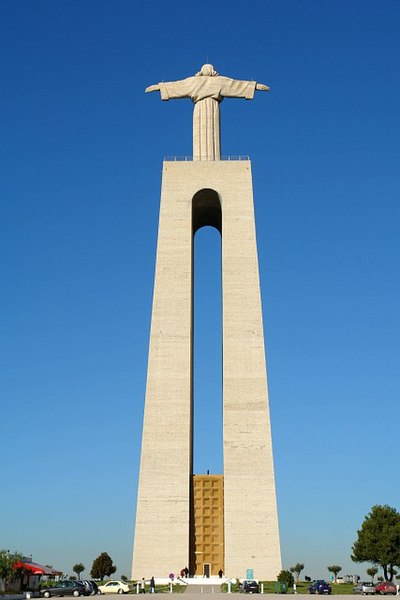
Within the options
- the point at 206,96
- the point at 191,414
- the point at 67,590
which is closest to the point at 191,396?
the point at 191,414

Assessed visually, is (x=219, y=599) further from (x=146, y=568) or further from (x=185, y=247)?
(x=185, y=247)

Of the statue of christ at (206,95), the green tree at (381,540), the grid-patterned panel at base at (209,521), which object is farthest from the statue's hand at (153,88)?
the green tree at (381,540)

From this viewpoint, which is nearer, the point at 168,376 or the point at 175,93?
the point at 168,376

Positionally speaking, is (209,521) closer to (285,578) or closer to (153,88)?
(285,578)

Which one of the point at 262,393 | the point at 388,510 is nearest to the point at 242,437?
the point at 262,393

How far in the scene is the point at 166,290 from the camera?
41.5 metres

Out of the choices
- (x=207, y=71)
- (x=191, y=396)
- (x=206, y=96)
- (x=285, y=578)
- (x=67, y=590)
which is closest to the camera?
(x=67, y=590)

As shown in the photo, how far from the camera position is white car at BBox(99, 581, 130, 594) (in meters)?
33.3

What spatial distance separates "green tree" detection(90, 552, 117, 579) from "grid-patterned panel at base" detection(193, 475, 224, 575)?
25.2 metres

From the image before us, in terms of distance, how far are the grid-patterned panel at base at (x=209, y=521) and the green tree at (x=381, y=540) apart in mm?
15514

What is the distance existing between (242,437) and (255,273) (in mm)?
8344

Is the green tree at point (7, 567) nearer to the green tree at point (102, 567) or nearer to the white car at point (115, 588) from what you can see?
the white car at point (115, 588)

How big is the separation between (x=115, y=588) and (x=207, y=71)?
27987mm

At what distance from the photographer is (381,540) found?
50.8 meters
